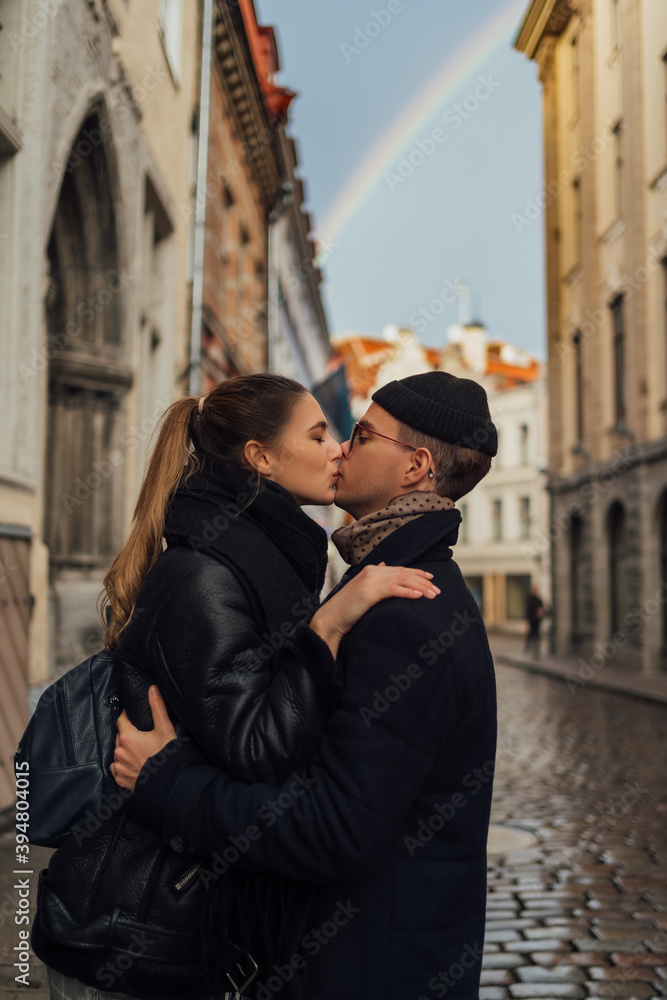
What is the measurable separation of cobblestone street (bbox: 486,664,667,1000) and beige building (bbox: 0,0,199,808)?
10.3 feet

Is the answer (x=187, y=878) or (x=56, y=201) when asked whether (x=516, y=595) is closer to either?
(x=56, y=201)

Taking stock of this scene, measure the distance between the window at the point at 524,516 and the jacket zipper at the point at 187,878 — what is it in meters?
51.4

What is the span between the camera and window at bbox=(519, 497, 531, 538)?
52.3 m

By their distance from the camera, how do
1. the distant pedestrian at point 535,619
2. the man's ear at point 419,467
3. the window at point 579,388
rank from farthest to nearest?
the distant pedestrian at point 535,619
the window at point 579,388
the man's ear at point 419,467

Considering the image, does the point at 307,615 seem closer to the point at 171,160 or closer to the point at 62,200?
the point at 62,200

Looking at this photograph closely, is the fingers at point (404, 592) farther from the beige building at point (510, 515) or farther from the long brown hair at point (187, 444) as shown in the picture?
the beige building at point (510, 515)

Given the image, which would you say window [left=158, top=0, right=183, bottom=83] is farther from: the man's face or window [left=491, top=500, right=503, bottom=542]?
window [left=491, top=500, right=503, bottom=542]

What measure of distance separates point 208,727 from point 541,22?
29.4 metres

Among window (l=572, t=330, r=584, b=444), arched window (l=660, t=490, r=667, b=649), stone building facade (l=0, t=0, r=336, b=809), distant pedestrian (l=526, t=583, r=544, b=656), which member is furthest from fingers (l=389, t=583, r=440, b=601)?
distant pedestrian (l=526, t=583, r=544, b=656)

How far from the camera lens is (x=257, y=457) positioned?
2.12 metres

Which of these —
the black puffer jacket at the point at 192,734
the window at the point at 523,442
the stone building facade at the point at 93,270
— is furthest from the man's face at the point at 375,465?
the window at the point at 523,442

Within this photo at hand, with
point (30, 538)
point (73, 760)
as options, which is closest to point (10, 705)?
point (30, 538)

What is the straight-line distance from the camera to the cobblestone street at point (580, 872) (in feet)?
13.4

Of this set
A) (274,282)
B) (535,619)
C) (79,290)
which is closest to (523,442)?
(535,619)
